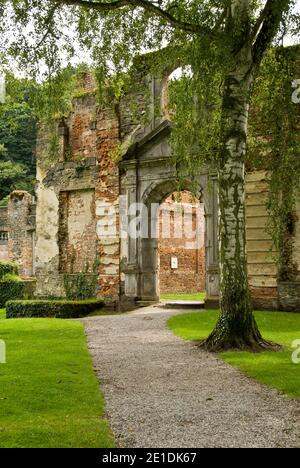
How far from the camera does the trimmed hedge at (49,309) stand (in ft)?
52.4

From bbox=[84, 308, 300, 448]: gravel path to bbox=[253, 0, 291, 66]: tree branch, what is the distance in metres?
Answer: 5.05

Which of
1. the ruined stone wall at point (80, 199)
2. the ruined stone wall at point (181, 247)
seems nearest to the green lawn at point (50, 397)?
the ruined stone wall at point (80, 199)

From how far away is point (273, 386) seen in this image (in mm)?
6523

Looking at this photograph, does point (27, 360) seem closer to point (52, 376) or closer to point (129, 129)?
point (52, 376)

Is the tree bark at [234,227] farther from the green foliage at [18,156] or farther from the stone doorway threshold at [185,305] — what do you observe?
the green foliage at [18,156]

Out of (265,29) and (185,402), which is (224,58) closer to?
(265,29)

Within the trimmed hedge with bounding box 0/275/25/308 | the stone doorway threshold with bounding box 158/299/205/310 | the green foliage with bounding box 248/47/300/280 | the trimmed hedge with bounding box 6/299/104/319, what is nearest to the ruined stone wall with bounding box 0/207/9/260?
the trimmed hedge with bounding box 0/275/25/308

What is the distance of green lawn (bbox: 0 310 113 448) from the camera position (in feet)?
15.1

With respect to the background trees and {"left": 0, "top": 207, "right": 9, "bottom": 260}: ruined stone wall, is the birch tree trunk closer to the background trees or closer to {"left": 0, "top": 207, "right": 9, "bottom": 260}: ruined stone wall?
the background trees

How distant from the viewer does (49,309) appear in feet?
52.6

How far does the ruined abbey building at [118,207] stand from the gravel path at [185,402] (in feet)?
20.7

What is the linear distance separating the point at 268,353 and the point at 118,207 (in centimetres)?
1012
